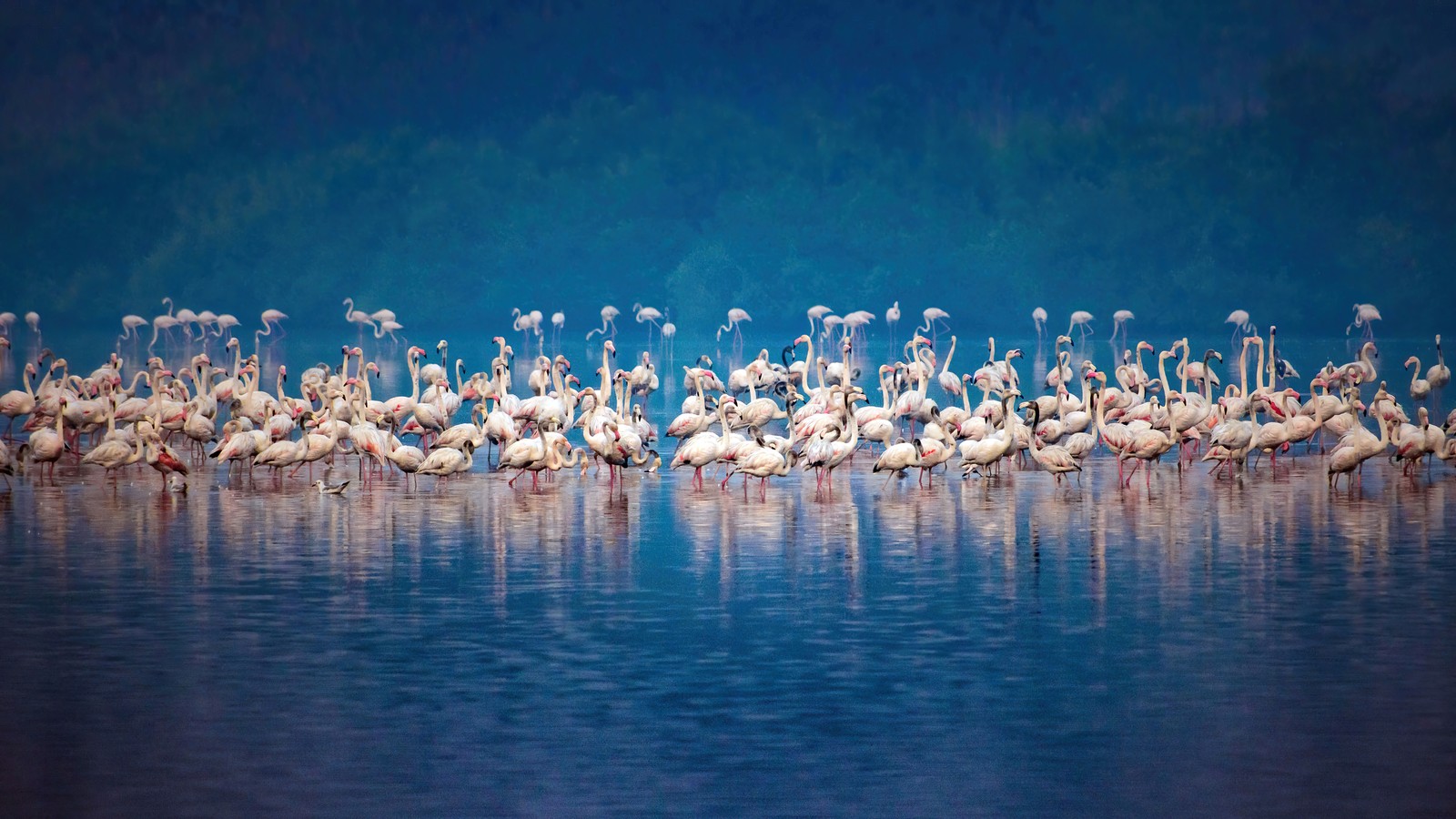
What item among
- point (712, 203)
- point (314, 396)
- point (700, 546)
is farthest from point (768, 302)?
point (700, 546)

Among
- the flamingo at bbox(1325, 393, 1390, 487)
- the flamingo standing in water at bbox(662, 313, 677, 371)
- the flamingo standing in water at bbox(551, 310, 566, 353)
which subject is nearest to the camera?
the flamingo at bbox(1325, 393, 1390, 487)

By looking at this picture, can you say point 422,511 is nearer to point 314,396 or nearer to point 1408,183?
point 314,396

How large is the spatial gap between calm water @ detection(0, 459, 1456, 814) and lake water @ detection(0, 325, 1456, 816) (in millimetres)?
25

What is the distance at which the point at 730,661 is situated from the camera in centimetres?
891

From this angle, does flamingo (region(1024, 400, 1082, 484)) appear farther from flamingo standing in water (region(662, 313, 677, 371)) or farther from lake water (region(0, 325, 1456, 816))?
flamingo standing in water (region(662, 313, 677, 371))

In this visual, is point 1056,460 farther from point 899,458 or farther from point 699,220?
point 699,220

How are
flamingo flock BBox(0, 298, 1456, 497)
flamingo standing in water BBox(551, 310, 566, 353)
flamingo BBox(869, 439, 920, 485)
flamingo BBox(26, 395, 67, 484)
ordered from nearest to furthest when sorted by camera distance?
1. flamingo BBox(869, 439, 920, 485)
2. flamingo flock BBox(0, 298, 1456, 497)
3. flamingo BBox(26, 395, 67, 484)
4. flamingo standing in water BBox(551, 310, 566, 353)

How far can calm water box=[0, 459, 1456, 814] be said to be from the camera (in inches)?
277

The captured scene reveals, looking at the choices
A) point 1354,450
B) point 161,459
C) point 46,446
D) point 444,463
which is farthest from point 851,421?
point 46,446

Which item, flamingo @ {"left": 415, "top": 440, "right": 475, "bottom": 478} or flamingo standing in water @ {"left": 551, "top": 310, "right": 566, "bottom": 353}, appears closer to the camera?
flamingo @ {"left": 415, "top": 440, "right": 475, "bottom": 478}

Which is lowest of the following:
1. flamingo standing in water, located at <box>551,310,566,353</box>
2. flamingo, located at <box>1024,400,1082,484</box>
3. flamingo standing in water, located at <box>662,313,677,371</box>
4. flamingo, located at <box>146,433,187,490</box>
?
flamingo, located at <box>1024,400,1082,484</box>

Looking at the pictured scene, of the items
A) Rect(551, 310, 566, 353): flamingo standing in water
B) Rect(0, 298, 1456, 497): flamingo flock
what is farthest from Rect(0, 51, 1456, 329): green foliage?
Rect(0, 298, 1456, 497): flamingo flock

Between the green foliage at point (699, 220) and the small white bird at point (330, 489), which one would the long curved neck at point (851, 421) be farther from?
the green foliage at point (699, 220)

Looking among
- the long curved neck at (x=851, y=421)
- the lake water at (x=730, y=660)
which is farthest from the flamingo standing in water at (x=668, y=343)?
the lake water at (x=730, y=660)
